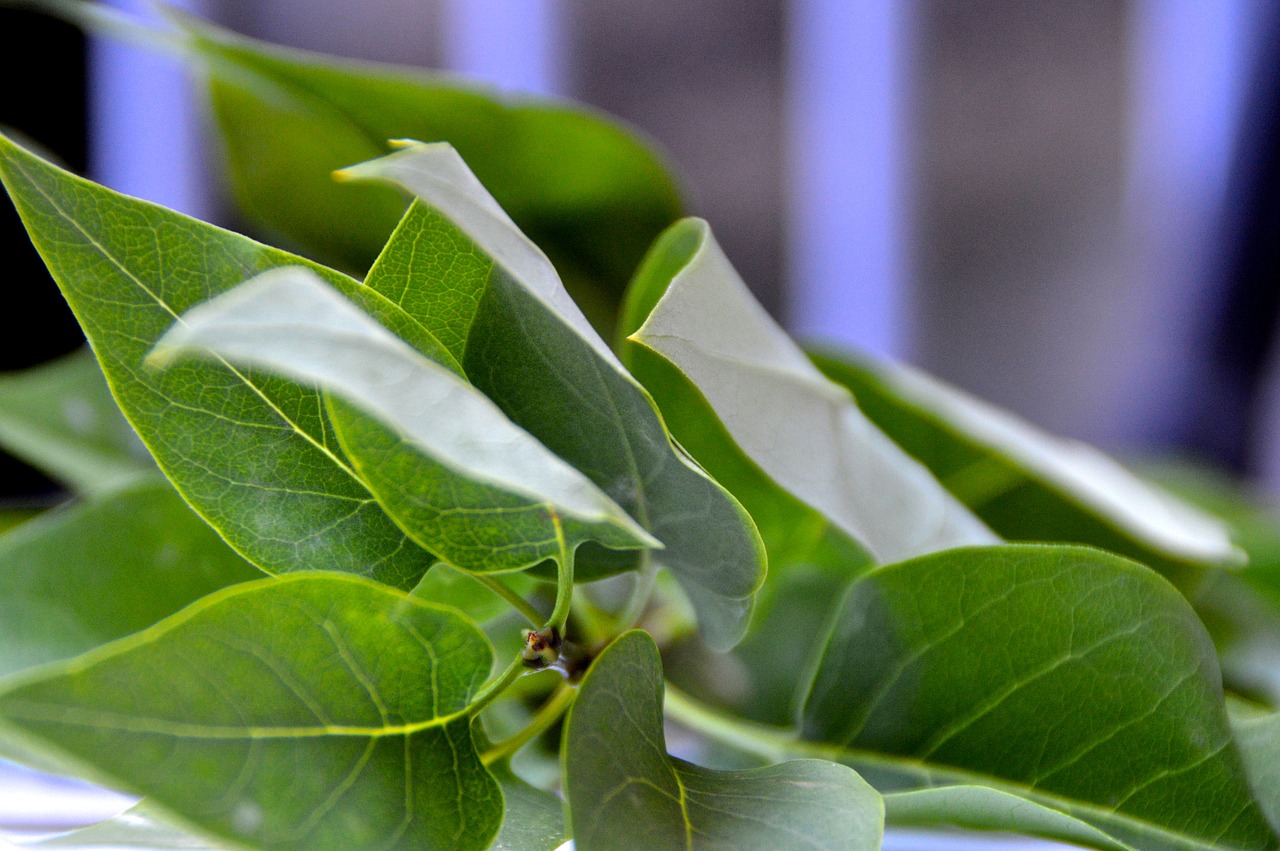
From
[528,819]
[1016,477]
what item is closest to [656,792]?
[528,819]

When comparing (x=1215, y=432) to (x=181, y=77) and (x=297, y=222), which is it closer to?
(x=297, y=222)

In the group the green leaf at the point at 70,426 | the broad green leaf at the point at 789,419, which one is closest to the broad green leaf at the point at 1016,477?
the broad green leaf at the point at 789,419

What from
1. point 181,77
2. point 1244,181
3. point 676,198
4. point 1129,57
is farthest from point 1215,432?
point 181,77

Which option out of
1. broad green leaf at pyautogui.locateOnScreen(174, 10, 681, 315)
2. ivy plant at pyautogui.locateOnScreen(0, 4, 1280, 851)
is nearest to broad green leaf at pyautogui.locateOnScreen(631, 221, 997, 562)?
ivy plant at pyautogui.locateOnScreen(0, 4, 1280, 851)

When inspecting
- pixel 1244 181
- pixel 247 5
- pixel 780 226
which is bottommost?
pixel 780 226

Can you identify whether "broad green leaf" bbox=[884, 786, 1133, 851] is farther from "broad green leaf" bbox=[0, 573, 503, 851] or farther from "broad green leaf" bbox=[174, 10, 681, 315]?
"broad green leaf" bbox=[174, 10, 681, 315]
